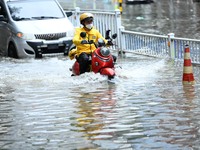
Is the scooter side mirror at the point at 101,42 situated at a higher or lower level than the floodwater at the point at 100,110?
higher

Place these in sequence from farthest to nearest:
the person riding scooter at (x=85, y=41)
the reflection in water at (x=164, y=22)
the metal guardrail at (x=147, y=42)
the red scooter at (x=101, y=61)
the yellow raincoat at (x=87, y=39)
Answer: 1. the reflection in water at (x=164, y=22)
2. the metal guardrail at (x=147, y=42)
3. the yellow raincoat at (x=87, y=39)
4. the person riding scooter at (x=85, y=41)
5. the red scooter at (x=101, y=61)

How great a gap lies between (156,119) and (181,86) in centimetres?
374

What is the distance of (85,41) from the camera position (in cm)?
1385

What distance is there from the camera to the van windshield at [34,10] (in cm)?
2052

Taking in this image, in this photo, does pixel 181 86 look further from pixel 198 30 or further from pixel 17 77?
pixel 198 30

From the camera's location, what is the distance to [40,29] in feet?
65.4

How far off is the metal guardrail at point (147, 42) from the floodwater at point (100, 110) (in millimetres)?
580

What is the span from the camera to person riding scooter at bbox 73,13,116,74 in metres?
14.1

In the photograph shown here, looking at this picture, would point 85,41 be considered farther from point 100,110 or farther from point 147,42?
point 147,42

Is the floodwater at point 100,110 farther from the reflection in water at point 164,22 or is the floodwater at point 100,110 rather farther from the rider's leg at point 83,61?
the reflection in water at point 164,22

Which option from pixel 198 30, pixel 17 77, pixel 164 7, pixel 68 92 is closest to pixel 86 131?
pixel 68 92

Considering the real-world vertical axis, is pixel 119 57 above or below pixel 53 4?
below

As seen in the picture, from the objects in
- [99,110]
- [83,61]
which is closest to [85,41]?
[83,61]

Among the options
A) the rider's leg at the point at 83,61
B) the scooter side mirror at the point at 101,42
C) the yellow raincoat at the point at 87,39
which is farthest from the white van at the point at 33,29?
the scooter side mirror at the point at 101,42
